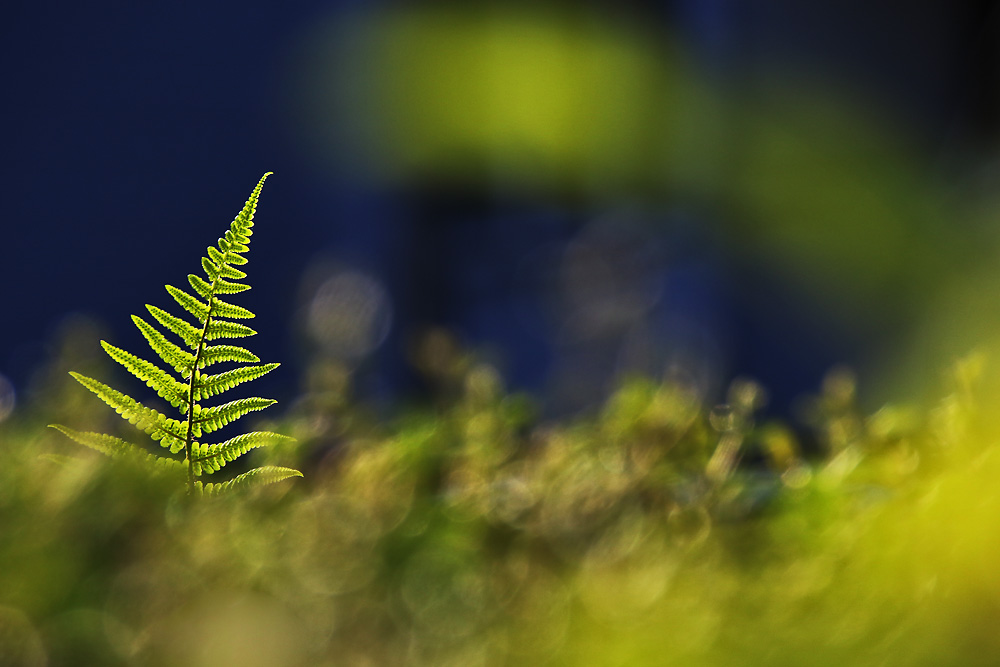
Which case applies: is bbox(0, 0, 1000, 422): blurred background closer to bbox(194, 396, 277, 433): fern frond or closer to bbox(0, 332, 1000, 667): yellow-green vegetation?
bbox(194, 396, 277, 433): fern frond

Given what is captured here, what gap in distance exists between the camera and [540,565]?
80 centimetres

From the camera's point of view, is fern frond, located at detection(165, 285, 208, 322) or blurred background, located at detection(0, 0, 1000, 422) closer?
fern frond, located at detection(165, 285, 208, 322)

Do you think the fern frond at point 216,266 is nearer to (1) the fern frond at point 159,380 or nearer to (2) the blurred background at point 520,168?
(1) the fern frond at point 159,380

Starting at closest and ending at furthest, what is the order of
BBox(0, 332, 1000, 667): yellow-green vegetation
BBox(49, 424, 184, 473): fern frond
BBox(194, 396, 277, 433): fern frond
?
BBox(0, 332, 1000, 667): yellow-green vegetation → BBox(49, 424, 184, 473): fern frond → BBox(194, 396, 277, 433): fern frond

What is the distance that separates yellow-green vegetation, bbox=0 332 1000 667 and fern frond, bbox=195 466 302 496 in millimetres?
16

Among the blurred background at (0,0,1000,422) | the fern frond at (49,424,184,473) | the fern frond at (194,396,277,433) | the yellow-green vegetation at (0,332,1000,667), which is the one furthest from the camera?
the blurred background at (0,0,1000,422)

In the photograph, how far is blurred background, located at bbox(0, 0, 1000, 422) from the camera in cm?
600

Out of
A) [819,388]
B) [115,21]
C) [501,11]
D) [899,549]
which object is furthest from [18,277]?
[899,549]

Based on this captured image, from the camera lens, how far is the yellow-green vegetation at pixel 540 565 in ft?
2.12

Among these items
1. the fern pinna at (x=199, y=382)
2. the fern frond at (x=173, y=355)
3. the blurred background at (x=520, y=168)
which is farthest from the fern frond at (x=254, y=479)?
the blurred background at (x=520, y=168)

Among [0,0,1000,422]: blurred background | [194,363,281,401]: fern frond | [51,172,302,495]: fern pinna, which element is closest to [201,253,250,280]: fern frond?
Result: [51,172,302,495]: fern pinna

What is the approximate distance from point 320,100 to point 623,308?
2769 millimetres

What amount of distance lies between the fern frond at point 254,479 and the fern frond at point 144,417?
61 millimetres

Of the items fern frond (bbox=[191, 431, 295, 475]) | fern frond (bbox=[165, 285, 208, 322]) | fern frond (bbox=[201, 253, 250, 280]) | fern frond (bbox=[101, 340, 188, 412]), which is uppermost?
→ fern frond (bbox=[201, 253, 250, 280])
